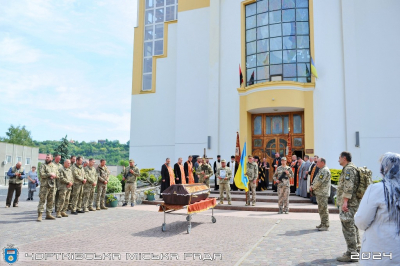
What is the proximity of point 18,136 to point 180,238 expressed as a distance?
245 feet

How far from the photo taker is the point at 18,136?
70.7 meters

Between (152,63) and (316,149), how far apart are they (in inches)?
543

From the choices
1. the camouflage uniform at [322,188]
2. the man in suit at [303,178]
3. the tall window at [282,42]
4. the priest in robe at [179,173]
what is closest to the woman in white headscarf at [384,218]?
the camouflage uniform at [322,188]

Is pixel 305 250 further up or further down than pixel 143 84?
further down

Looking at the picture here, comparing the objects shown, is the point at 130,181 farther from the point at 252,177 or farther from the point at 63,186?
the point at 252,177

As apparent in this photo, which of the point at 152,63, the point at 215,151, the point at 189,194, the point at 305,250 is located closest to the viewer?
the point at 305,250

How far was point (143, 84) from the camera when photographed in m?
25.1

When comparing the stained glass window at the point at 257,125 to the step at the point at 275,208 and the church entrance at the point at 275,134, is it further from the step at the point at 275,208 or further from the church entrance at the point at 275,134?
the step at the point at 275,208

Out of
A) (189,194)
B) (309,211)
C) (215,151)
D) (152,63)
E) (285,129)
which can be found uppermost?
(152,63)

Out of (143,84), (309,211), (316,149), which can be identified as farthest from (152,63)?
(309,211)

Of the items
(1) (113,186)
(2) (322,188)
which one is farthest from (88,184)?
(2) (322,188)

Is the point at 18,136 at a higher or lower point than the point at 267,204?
higher

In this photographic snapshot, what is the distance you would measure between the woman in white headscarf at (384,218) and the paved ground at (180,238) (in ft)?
8.68

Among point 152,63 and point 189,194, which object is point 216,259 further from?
point 152,63
